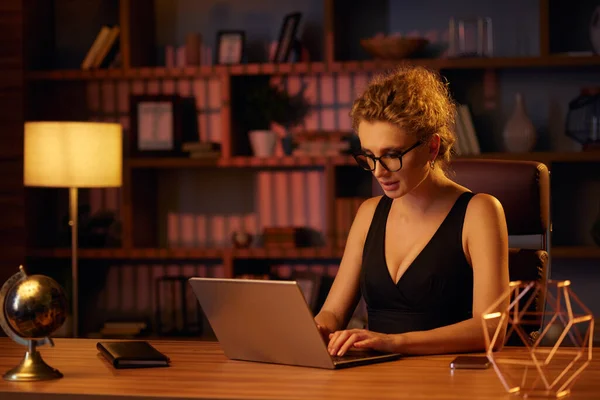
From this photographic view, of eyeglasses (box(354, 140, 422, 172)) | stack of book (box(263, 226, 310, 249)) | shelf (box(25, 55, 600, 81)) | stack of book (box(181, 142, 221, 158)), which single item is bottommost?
stack of book (box(263, 226, 310, 249))

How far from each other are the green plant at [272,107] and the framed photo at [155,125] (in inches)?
12.7

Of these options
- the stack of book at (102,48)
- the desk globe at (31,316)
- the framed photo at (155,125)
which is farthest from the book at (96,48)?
the desk globe at (31,316)

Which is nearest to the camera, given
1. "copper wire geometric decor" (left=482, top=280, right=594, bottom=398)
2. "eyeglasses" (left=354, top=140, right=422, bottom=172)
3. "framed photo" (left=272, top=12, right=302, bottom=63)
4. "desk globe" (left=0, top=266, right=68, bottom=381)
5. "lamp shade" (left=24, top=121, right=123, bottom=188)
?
"copper wire geometric decor" (left=482, top=280, right=594, bottom=398)

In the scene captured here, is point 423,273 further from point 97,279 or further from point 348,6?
point 97,279

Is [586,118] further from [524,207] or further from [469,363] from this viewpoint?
[469,363]

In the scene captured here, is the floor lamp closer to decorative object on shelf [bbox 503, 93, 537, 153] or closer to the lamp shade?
the lamp shade

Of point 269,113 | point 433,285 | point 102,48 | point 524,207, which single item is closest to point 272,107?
point 269,113

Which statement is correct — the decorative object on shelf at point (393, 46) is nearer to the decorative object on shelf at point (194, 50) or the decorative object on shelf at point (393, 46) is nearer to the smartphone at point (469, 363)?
the decorative object on shelf at point (194, 50)

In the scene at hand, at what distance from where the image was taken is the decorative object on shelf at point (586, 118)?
4.12m

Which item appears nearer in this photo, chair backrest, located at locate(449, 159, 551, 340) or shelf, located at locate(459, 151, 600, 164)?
chair backrest, located at locate(449, 159, 551, 340)

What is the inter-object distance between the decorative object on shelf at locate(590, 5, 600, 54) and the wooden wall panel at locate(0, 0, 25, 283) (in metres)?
2.44

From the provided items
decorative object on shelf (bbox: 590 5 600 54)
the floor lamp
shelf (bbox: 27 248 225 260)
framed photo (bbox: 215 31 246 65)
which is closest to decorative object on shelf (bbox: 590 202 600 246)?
decorative object on shelf (bbox: 590 5 600 54)

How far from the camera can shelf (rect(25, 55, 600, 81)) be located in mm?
4082

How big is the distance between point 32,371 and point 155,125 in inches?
109
